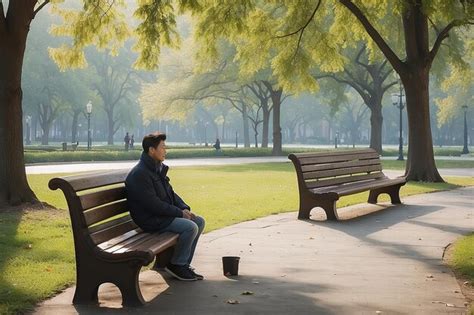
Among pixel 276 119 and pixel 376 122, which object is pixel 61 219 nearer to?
pixel 376 122

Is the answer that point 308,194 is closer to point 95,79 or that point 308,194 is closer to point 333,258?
point 333,258

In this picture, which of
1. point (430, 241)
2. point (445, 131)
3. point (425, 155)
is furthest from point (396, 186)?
point (445, 131)

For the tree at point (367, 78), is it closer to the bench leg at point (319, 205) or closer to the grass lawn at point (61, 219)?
the grass lawn at point (61, 219)

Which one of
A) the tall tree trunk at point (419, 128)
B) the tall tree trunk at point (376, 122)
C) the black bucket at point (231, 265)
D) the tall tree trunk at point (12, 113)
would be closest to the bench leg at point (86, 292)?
the black bucket at point (231, 265)

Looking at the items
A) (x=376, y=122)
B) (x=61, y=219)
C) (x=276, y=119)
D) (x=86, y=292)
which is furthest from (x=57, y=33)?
(x=276, y=119)

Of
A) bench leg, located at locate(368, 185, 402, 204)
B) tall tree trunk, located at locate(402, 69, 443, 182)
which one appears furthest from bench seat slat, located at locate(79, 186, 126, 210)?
tall tree trunk, located at locate(402, 69, 443, 182)

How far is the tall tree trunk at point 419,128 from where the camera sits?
21297 millimetres

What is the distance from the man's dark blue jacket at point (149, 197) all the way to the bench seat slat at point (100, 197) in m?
0.10

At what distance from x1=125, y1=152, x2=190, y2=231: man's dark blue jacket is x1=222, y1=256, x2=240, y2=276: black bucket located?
0.68m

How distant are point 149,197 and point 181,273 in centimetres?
82

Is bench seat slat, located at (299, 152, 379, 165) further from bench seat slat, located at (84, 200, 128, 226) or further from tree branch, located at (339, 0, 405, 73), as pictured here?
tree branch, located at (339, 0, 405, 73)

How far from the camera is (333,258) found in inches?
342

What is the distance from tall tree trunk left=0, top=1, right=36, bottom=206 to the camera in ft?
43.2

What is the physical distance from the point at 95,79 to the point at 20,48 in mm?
58334
